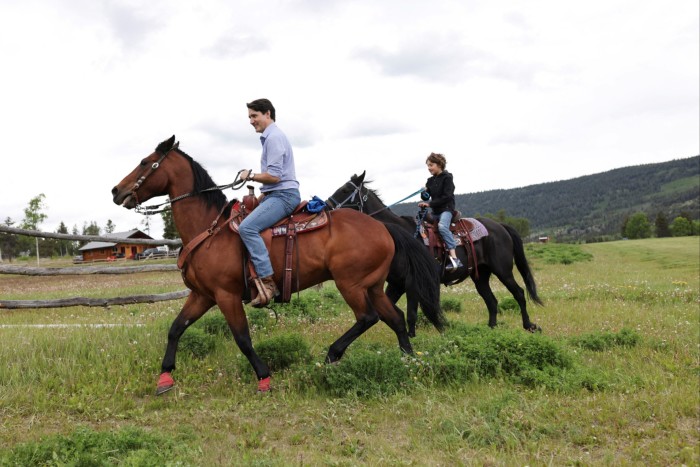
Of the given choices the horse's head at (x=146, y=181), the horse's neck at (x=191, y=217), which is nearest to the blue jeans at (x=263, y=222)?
the horse's neck at (x=191, y=217)

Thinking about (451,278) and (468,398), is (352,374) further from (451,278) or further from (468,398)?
(451,278)

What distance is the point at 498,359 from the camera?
5.71m

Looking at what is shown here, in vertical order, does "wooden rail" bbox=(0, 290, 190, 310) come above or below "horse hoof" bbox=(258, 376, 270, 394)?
above

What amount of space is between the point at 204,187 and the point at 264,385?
109 inches

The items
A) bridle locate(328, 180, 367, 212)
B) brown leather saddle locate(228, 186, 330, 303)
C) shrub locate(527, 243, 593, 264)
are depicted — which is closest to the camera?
brown leather saddle locate(228, 186, 330, 303)

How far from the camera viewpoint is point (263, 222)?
19.3 ft

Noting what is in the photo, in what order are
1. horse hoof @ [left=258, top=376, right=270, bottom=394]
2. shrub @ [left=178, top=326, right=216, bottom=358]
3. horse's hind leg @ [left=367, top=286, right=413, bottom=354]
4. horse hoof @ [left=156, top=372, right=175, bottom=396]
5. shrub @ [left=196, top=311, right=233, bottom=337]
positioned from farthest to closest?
1. shrub @ [left=196, top=311, right=233, bottom=337]
2. shrub @ [left=178, top=326, right=216, bottom=358]
3. horse's hind leg @ [left=367, top=286, right=413, bottom=354]
4. horse hoof @ [left=156, top=372, right=175, bottom=396]
5. horse hoof @ [left=258, top=376, right=270, bottom=394]

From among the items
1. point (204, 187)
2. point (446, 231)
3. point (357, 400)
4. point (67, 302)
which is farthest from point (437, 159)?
point (67, 302)

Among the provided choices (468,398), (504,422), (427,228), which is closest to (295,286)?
(468,398)

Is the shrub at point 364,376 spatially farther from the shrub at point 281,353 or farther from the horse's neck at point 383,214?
the horse's neck at point 383,214

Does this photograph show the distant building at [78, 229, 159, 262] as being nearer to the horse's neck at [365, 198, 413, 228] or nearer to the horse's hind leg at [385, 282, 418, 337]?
the horse's neck at [365, 198, 413, 228]

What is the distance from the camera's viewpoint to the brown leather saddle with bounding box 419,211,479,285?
9031mm

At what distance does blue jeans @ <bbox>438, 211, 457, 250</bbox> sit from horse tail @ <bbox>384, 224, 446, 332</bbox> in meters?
2.22

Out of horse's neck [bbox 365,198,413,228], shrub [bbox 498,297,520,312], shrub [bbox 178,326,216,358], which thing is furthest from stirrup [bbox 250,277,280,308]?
shrub [bbox 498,297,520,312]
